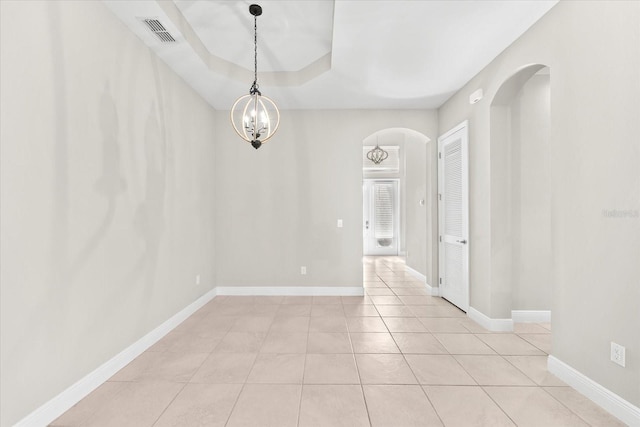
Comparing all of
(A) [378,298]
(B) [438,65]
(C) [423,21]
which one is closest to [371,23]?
(C) [423,21]

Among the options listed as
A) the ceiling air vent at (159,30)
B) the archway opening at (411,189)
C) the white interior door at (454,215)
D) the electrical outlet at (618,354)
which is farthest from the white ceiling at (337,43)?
the electrical outlet at (618,354)

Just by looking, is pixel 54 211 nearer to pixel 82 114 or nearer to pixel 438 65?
pixel 82 114

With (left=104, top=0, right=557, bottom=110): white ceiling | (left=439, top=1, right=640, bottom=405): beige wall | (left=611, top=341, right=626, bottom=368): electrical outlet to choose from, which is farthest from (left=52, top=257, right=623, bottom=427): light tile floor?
(left=104, top=0, right=557, bottom=110): white ceiling

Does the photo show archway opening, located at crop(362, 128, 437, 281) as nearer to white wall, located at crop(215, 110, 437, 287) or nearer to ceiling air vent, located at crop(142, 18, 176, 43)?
white wall, located at crop(215, 110, 437, 287)

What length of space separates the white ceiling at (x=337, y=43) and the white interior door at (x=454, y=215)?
2.48ft

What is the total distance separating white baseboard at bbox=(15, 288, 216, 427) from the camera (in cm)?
192

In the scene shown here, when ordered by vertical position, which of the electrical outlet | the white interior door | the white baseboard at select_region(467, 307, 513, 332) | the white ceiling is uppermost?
the white ceiling

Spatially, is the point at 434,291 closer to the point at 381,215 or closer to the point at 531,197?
the point at 531,197

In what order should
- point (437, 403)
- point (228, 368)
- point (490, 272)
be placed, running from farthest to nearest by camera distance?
point (490, 272) → point (228, 368) → point (437, 403)

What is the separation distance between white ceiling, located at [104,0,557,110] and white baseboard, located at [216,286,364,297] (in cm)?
293

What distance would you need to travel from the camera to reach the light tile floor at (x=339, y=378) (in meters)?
2.04

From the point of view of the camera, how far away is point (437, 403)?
2.18 m

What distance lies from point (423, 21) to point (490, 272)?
8.70 ft

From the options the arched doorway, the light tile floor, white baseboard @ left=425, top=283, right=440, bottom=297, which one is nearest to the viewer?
the light tile floor
